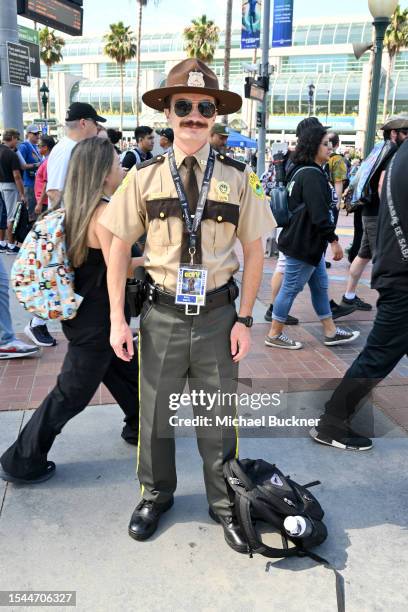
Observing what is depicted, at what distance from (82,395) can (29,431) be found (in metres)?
0.36

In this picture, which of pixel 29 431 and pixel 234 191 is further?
pixel 29 431

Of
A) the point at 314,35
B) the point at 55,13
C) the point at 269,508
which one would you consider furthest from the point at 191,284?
the point at 314,35

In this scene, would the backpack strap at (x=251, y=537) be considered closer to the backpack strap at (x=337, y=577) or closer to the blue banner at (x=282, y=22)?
the backpack strap at (x=337, y=577)

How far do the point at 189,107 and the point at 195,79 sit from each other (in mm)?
109

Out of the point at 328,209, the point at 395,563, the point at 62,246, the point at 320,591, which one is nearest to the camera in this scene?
the point at 320,591

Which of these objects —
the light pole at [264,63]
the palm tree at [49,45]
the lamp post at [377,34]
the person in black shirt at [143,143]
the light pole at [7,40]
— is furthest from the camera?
the palm tree at [49,45]

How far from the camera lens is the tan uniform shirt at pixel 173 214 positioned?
2.22 m

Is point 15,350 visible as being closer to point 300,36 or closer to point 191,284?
point 191,284

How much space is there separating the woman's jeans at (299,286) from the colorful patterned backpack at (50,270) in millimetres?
2486

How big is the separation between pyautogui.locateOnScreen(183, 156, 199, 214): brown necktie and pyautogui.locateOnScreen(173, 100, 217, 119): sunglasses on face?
18cm

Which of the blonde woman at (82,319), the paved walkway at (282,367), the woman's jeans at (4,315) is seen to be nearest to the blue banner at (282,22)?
the paved walkway at (282,367)

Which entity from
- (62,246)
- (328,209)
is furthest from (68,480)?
(328,209)

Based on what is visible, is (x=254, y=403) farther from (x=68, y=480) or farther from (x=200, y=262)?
(x=200, y=262)

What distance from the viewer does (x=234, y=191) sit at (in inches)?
89.3
